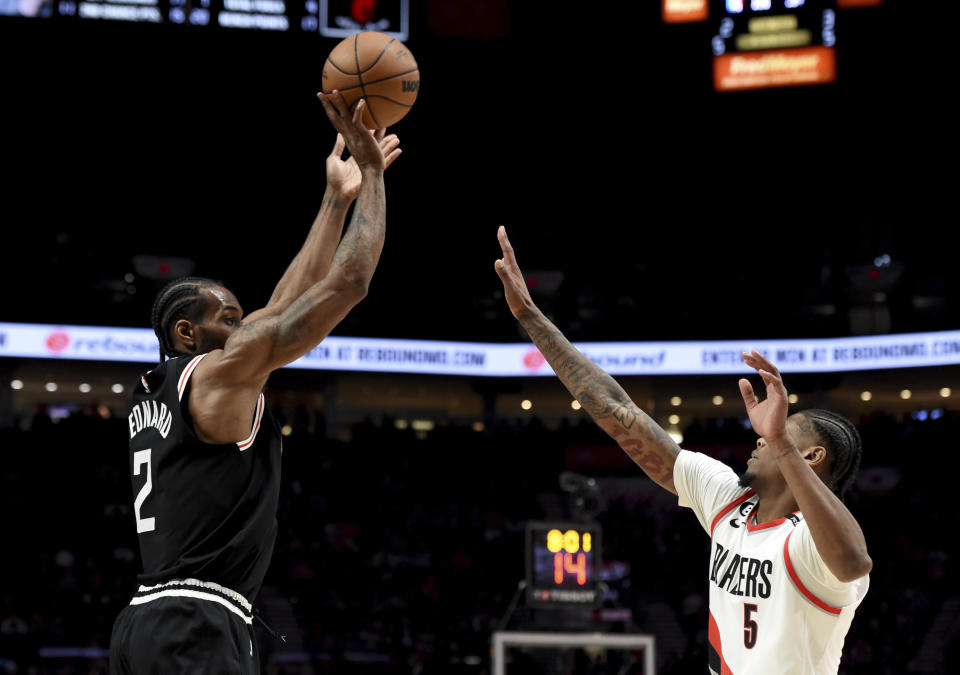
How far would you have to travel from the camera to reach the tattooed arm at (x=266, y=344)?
10.5 ft

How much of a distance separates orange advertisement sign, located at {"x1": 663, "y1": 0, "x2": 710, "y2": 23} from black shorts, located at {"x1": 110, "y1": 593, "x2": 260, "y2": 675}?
1323 centimetres

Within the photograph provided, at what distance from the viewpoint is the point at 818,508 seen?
299 cm

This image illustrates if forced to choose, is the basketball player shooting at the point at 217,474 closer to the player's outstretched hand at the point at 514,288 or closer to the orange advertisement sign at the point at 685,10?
the player's outstretched hand at the point at 514,288

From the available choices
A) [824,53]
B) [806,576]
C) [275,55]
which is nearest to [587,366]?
[806,576]

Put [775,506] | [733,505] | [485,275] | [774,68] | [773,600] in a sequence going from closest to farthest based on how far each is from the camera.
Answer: [773,600] < [775,506] < [733,505] < [774,68] < [485,275]

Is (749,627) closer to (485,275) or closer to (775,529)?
(775,529)

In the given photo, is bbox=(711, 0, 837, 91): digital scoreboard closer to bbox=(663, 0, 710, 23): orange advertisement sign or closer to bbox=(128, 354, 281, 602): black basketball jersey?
bbox=(663, 0, 710, 23): orange advertisement sign

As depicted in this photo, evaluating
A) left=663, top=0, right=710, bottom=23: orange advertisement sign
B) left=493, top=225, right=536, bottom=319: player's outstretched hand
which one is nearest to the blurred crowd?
left=663, top=0, right=710, bottom=23: orange advertisement sign

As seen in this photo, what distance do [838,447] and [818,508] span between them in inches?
20.1

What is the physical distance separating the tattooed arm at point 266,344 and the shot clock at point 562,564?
7.85 meters

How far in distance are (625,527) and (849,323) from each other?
5.65 metres

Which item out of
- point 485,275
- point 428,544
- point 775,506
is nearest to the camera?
point 775,506

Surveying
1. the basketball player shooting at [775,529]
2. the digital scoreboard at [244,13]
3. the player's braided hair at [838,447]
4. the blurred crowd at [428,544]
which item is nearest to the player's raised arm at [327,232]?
the basketball player shooting at [775,529]

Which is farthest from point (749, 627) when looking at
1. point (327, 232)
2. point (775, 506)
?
point (327, 232)
